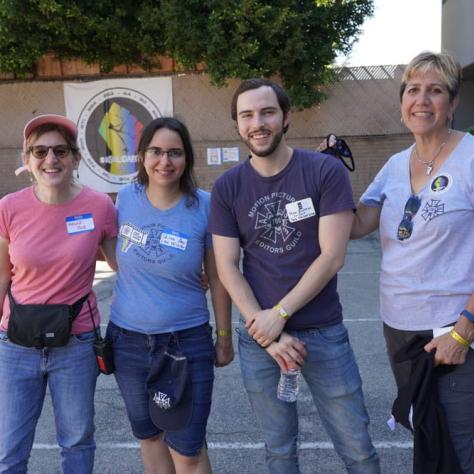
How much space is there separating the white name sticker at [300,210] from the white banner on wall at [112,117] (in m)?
10.8

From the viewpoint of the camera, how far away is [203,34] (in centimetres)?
1076

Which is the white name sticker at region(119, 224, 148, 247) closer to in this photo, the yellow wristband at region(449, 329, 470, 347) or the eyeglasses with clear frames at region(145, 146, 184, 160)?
the eyeglasses with clear frames at region(145, 146, 184, 160)

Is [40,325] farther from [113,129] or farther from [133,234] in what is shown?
[113,129]

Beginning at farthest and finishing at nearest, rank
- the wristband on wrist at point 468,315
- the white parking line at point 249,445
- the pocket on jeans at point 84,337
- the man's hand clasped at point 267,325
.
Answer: the white parking line at point 249,445
the pocket on jeans at point 84,337
the man's hand clasped at point 267,325
the wristband on wrist at point 468,315

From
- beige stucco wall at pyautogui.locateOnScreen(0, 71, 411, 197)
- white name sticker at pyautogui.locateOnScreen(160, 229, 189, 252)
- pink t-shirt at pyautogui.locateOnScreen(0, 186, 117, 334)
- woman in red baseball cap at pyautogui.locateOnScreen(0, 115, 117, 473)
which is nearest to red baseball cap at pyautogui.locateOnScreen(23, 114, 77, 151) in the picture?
woman in red baseball cap at pyautogui.locateOnScreen(0, 115, 117, 473)

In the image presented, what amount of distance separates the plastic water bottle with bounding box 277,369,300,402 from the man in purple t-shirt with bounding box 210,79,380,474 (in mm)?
41

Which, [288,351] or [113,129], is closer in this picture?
[288,351]

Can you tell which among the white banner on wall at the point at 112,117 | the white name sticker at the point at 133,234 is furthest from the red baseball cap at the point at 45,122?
the white banner on wall at the point at 112,117

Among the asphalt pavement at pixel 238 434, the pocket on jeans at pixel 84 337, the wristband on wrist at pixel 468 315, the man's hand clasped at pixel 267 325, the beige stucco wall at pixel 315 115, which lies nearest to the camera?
the wristband on wrist at pixel 468 315

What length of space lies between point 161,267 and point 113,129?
11.1 meters

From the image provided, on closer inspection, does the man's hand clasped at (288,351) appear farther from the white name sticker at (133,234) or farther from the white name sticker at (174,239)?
the white name sticker at (133,234)

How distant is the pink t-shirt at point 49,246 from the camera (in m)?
2.29

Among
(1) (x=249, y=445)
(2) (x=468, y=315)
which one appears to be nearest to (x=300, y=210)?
(2) (x=468, y=315)

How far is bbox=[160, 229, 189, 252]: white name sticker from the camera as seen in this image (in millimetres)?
2318
